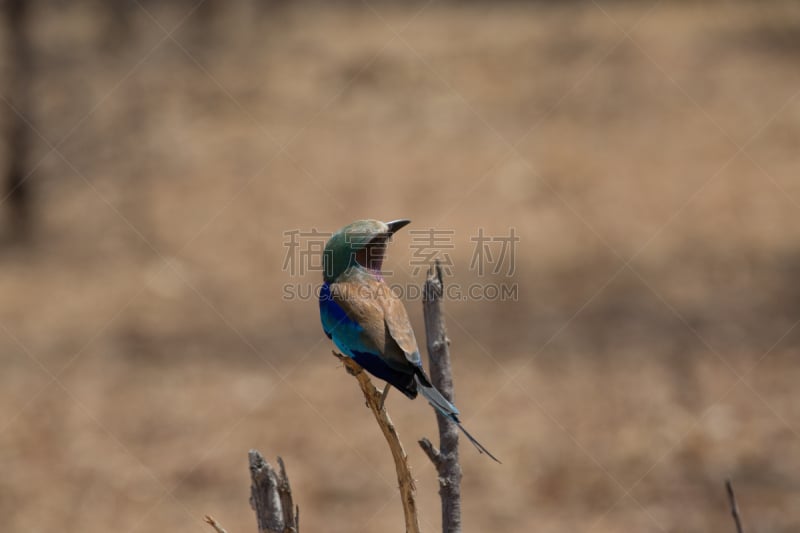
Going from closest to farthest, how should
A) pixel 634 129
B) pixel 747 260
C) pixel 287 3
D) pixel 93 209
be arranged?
pixel 747 260
pixel 93 209
pixel 634 129
pixel 287 3

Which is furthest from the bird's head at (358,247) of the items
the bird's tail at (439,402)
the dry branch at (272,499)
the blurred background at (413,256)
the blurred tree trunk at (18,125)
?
the blurred tree trunk at (18,125)

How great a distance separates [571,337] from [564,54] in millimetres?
8227

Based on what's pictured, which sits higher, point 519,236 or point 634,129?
point 634,129

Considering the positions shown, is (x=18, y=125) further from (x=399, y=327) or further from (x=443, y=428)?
(x=443, y=428)

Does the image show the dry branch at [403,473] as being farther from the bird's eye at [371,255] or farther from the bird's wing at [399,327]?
the bird's eye at [371,255]

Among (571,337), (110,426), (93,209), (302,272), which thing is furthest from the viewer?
(93,209)

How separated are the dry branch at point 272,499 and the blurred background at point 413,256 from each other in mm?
4535

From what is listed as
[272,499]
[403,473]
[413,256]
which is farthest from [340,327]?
[413,256]

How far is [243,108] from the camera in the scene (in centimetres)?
1608

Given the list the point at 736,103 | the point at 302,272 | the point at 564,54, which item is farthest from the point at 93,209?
the point at 736,103

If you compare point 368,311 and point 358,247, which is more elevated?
point 358,247

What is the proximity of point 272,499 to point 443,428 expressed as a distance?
27.2 inches

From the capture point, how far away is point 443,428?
3598 millimetres

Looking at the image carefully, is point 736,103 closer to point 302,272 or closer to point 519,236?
point 519,236
